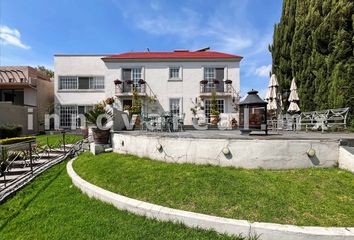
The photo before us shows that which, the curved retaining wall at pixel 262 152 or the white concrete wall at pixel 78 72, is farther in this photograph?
the white concrete wall at pixel 78 72

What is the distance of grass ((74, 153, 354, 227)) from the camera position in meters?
3.65

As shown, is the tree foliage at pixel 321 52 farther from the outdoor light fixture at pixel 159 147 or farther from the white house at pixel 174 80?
the outdoor light fixture at pixel 159 147

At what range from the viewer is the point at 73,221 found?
4.13 m

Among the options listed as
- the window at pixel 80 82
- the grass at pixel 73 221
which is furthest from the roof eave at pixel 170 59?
the grass at pixel 73 221

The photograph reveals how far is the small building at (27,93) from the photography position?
20172 millimetres

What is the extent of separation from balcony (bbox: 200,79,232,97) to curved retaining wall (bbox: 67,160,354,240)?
15.9m

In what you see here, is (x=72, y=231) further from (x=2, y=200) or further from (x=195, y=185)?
(x=2, y=200)

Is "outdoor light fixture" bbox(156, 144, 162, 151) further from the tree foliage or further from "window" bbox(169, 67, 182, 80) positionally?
"window" bbox(169, 67, 182, 80)

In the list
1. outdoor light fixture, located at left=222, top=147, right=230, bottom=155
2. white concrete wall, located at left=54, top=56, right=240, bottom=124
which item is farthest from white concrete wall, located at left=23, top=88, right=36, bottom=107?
outdoor light fixture, located at left=222, top=147, right=230, bottom=155

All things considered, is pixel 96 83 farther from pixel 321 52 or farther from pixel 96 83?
pixel 321 52

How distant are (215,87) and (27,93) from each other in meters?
18.9

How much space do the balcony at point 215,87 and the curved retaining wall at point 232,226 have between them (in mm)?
15934

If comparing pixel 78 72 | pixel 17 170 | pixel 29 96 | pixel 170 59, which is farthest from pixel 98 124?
pixel 29 96

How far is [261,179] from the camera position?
4703mm
